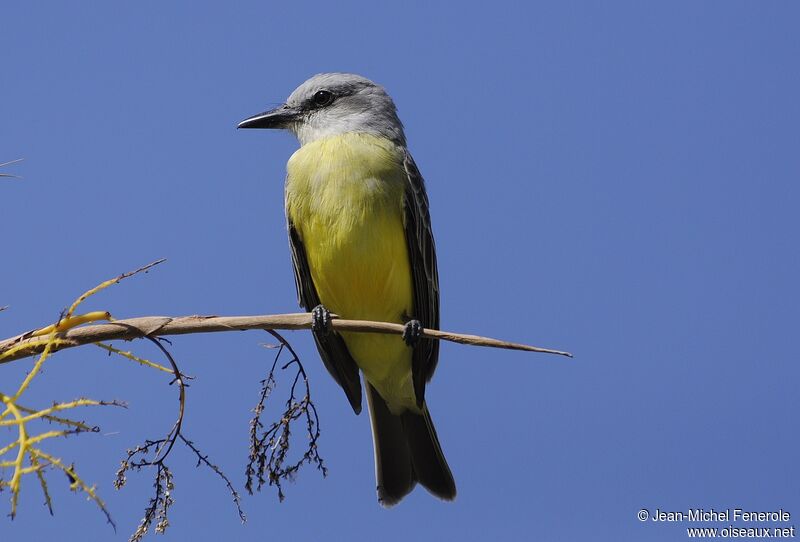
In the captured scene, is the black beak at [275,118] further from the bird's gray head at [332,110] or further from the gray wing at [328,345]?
the gray wing at [328,345]

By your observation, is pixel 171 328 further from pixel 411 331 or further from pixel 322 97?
pixel 322 97

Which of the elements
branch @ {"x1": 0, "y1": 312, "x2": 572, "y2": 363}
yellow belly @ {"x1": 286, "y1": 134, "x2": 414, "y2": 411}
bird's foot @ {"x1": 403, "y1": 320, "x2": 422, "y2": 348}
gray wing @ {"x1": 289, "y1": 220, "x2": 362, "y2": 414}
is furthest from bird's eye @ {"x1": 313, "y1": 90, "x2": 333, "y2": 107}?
branch @ {"x1": 0, "y1": 312, "x2": 572, "y2": 363}

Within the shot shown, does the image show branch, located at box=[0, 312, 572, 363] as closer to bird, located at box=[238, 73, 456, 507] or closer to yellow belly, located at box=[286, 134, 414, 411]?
bird, located at box=[238, 73, 456, 507]

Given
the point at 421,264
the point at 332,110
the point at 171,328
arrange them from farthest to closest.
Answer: the point at 332,110, the point at 421,264, the point at 171,328

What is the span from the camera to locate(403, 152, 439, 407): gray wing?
19.7 feet

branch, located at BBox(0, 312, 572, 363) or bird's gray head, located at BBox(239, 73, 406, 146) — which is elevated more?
bird's gray head, located at BBox(239, 73, 406, 146)

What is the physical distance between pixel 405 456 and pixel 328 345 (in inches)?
35.3

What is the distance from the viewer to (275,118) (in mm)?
6941

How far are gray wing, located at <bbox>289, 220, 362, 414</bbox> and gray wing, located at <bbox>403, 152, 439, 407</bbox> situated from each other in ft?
1.39

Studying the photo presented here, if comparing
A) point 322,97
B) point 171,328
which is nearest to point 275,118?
point 322,97

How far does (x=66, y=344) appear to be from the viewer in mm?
3064

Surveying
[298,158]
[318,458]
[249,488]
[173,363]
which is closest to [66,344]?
[173,363]

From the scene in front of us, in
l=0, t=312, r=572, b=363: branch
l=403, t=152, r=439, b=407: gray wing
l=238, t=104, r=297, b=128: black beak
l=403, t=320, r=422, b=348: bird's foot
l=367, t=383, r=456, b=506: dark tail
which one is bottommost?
l=367, t=383, r=456, b=506: dark tail

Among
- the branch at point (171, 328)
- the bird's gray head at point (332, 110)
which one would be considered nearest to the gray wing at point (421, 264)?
the bird's gray head at point (332, 110)
